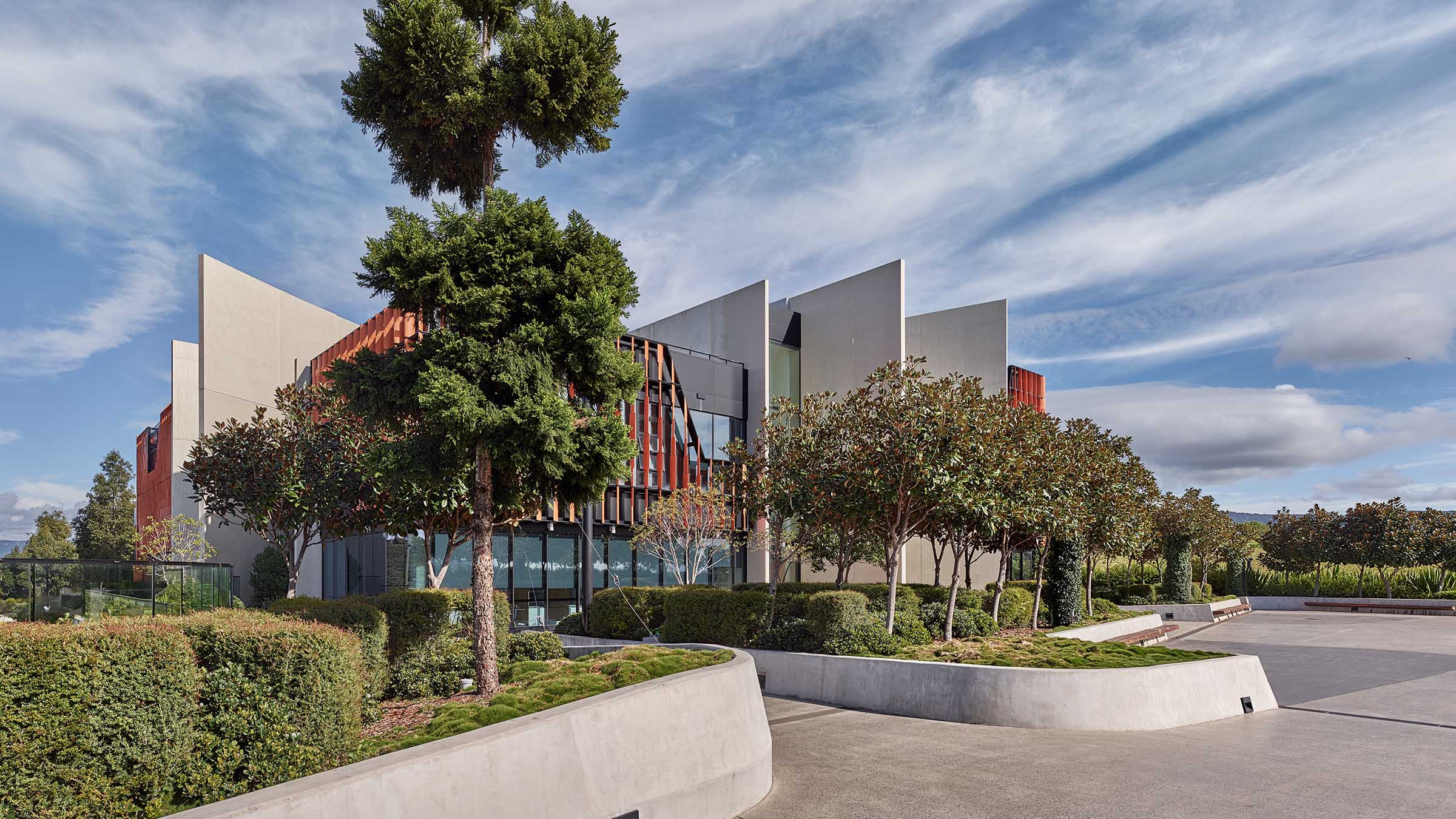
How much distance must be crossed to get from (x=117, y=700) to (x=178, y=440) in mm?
39181

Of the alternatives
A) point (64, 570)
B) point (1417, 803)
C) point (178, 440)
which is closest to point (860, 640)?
point (1417, 803)

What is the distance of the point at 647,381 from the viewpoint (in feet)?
Result: 96.7

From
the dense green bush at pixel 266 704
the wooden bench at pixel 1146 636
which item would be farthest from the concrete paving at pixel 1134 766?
the wooden bench at pixel 1146 636

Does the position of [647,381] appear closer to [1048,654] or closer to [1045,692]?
[1048,654]

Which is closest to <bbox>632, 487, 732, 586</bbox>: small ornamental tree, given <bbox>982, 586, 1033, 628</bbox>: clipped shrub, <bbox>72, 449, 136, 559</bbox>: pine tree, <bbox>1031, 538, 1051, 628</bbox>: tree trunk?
<bbox>982, 586, 1033, 628</bbox>: clipped shrub

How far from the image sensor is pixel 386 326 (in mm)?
26609

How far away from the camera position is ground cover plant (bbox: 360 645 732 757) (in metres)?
7.07

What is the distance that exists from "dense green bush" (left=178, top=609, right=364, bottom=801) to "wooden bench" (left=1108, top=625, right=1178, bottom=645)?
69.3 feet

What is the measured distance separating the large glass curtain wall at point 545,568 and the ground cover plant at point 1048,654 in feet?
40.7

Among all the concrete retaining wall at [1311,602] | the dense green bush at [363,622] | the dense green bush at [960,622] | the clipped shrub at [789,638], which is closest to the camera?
the dense green bush at [363,622]

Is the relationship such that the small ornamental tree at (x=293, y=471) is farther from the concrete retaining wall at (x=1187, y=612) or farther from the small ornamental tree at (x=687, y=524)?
the concrete retaining wall at (x=1187, y=612)

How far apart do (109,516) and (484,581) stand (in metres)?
79.4

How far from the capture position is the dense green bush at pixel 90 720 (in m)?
5.30

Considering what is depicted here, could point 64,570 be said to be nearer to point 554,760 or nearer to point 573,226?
point 573,226
